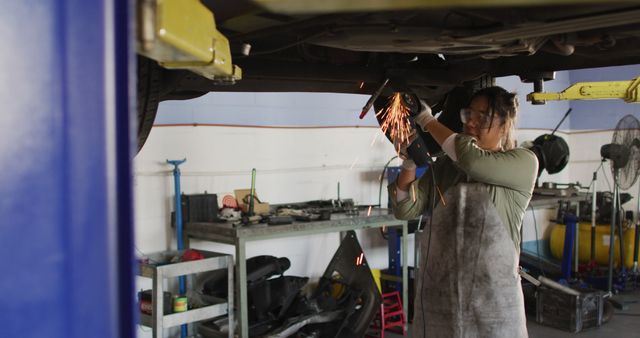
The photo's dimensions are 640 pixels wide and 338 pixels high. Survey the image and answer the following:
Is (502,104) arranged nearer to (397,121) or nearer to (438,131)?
(438,131)

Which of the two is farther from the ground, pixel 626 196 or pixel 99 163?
pixel 99 163

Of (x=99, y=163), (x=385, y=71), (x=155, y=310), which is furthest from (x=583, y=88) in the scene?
(x=99, y=163)

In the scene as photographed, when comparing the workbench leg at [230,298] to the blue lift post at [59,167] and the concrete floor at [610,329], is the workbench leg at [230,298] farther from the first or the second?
the blue lift post at [59,167]

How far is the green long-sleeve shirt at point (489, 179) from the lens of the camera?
220cm

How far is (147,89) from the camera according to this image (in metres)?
1.68

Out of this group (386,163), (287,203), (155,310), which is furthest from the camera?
(386,163)

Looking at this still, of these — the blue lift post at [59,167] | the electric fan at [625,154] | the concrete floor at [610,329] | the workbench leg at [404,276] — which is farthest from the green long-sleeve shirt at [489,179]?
the electric fan at [625,154]

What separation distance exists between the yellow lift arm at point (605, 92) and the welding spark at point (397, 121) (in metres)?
1.58

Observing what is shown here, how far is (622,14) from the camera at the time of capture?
4.29ft

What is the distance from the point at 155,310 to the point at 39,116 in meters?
2.74

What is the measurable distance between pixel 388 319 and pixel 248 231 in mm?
1740

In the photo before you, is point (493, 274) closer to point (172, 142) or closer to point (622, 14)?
point (622, 14)

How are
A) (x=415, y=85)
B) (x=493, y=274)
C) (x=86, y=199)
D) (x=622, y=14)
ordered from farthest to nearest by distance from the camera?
(x=415, y=85), (x=493, y=274), (x=622, y=14), (x=86, y=199)

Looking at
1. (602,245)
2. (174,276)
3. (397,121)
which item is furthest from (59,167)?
(602,245)
